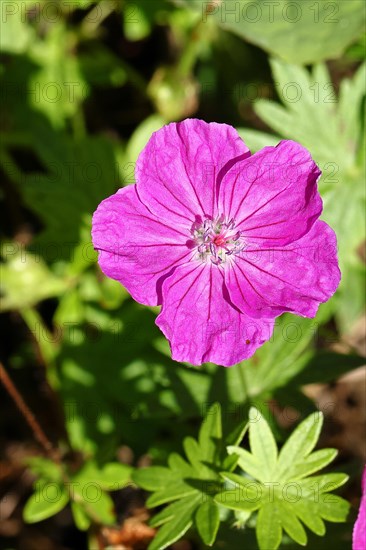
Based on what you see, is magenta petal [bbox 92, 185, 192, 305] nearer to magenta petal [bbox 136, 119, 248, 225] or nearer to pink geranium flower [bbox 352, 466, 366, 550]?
magenta petal [bbox 136, 119, 248, 225]

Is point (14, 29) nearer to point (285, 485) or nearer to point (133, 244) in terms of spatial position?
point (133, 244)

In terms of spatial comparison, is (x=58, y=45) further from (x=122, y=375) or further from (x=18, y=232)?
(x=122, y=375)

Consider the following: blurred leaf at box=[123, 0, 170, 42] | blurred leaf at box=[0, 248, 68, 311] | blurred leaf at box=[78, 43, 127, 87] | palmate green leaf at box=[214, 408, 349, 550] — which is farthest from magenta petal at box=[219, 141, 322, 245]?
blurred leaf at box=[78, 43, 127, 87]

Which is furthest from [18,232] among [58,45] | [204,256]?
[204,256]

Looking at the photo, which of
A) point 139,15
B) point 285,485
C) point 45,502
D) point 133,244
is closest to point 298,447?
point 285,485

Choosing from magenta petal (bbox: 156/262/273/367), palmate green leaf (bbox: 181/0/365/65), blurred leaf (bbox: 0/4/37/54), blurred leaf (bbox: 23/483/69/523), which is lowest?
blurred leaf (bbox: 23/483/69/523)

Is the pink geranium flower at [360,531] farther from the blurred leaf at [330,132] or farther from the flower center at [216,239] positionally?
the blurred leaf at [330,132]

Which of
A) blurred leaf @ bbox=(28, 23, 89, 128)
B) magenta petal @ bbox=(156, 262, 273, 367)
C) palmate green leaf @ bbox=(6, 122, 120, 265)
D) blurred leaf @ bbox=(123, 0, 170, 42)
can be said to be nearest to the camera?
magenta petal @ bbox=(156, 262, 273, 367)

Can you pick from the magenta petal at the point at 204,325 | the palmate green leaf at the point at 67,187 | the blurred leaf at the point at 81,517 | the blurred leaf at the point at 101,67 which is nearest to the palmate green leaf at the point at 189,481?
the magenta petal at the point at 204,325
